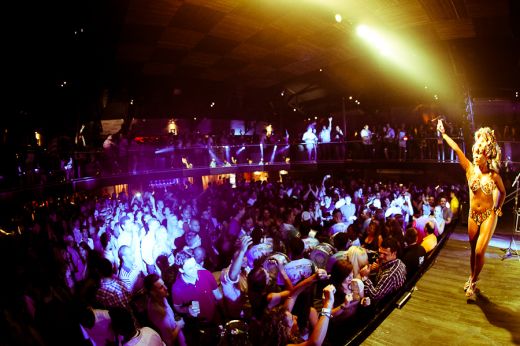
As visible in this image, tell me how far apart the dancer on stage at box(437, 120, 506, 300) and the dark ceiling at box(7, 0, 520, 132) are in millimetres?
3740

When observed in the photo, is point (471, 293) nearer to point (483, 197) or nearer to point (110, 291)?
point (483, 197)

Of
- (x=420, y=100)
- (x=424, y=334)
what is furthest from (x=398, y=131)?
(x=424, y=334)

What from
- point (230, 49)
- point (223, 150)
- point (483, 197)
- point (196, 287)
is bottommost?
point (196, 287)

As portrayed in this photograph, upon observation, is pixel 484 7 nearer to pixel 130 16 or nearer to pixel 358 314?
pixel 358 314

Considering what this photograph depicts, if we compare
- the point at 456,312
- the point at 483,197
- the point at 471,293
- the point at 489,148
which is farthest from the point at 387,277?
the point at 489,148

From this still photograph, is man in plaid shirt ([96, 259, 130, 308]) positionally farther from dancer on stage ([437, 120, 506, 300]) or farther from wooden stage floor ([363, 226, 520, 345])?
dancer on stage ([437, 120, 506, 300])

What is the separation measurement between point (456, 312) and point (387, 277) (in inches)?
27.2

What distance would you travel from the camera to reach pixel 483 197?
313cm

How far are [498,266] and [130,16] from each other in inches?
274

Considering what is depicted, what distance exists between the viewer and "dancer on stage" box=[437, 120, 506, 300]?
10.0 feet

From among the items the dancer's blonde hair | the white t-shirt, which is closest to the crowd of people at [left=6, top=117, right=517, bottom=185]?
the white t-shirt

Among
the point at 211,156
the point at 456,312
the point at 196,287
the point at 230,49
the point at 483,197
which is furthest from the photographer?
the point at 211,156

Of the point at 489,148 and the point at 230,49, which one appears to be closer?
the point at 489,148

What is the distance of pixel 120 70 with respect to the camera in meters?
9.12
